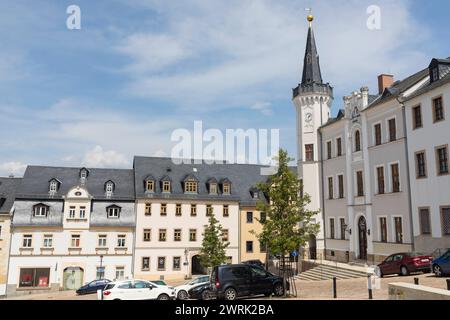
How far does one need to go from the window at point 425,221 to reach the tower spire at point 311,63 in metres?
18.7

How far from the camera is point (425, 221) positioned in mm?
27750

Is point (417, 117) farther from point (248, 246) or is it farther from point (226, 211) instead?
point (248, 246)

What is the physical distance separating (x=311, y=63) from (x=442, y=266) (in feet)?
91.3

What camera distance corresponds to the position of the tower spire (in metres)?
42.6

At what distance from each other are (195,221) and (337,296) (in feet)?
101

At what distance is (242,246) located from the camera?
49.9 metres

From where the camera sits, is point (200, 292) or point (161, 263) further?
point (161, 263)

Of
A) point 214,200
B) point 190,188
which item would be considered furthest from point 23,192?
point 214,200

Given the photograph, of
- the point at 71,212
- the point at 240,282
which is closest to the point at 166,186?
the point at 71,212

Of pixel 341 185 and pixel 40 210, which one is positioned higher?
pixel 341 185

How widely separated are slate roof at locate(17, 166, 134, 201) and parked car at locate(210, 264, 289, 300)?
1241 inches

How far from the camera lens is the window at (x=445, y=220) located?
25.8 metres

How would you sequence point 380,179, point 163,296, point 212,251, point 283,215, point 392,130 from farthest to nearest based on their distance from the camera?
point 212,251, point 380,179, point 392,130, point 283,215, point 163,296

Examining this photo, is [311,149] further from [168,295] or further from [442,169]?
[168,295]
